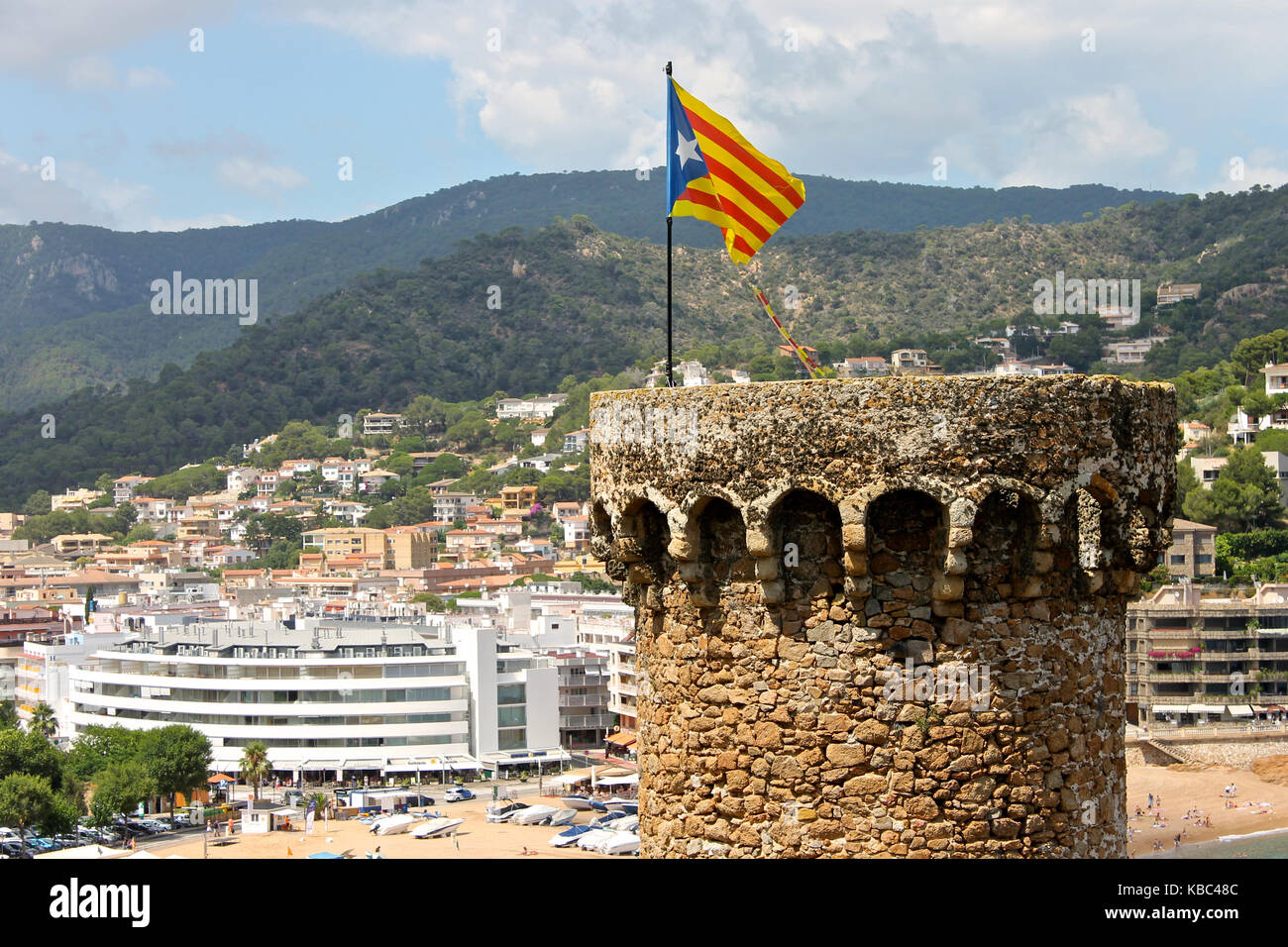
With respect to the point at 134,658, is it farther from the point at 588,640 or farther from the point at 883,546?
the point at 883,546

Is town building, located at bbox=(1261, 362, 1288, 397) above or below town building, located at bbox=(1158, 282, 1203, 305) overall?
below

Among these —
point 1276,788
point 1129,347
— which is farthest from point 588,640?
point 1129,347

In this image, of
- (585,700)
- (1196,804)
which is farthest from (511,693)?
(1196,804)

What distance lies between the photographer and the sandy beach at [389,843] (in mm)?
63281

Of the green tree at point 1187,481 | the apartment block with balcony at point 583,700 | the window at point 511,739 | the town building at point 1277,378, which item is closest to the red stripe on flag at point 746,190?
the window at point 511,739

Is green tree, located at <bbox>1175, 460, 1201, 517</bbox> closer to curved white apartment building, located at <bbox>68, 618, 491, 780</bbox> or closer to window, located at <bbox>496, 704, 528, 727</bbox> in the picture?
window, located at <bbox>496, 704, 528, 727</bbox>

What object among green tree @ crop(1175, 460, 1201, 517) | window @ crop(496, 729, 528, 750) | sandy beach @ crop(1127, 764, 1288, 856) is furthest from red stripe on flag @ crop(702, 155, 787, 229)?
green tree @ crop(1175, 460, 1201, 517)

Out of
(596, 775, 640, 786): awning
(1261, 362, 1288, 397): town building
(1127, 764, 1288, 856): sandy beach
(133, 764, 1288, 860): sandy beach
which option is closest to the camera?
(1127, 764, 1288, 856): sandy beach

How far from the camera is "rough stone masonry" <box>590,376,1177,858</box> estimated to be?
7250mm

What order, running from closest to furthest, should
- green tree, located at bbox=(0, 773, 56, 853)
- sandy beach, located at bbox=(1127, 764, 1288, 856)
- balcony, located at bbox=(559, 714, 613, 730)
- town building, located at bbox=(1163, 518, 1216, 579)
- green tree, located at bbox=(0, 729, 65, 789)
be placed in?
1. sandy beach, located at bbox=(1127, 764, 1288, 856)
2. green tree, located at bbox=(0, 773, 56, 853)
3. green tree, located at bbox=(0, 729, 65, 789)
4. balcony, located at bbox=(559, 714, 613, 730)
5. town building, located at bbox=(1163, 518, 1216, 579)

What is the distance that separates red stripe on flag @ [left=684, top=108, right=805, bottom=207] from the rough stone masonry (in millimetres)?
2473

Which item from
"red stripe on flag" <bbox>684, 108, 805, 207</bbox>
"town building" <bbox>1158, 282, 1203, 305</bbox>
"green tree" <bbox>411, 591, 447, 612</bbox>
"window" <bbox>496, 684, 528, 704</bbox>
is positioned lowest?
"window" <bbox>496, 684, 528, 704</bbox>

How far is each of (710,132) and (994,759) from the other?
13.7 ft

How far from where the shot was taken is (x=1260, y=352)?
148 m
